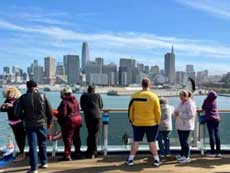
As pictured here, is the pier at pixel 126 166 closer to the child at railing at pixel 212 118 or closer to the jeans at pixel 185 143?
the jeans at pixel 185 143

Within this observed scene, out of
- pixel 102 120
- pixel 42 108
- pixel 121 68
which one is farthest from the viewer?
pixel 121 68

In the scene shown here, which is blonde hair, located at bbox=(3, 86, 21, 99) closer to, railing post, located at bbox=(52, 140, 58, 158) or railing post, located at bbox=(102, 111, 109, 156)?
railing post, located at bbox=(52, 140, 58, 158)

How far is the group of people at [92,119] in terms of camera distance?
25.2 feet

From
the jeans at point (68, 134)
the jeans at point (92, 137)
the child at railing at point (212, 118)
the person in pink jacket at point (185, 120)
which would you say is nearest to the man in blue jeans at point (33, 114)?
the jeans at point (68, 134)

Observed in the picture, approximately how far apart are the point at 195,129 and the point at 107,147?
189 centimetres

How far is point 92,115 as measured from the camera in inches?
352

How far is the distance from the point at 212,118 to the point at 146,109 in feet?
5.63

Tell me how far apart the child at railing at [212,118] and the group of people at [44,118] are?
2.12m

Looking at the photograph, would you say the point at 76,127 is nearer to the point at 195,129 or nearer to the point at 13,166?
the point at 13,166

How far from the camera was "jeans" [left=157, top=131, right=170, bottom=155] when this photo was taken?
29.6 ft

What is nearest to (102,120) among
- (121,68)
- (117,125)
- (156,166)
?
(117,125)

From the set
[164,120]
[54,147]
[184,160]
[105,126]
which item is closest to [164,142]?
[164,120]

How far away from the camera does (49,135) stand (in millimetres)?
9461

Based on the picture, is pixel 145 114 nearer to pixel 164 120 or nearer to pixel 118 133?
pixel 164 120
